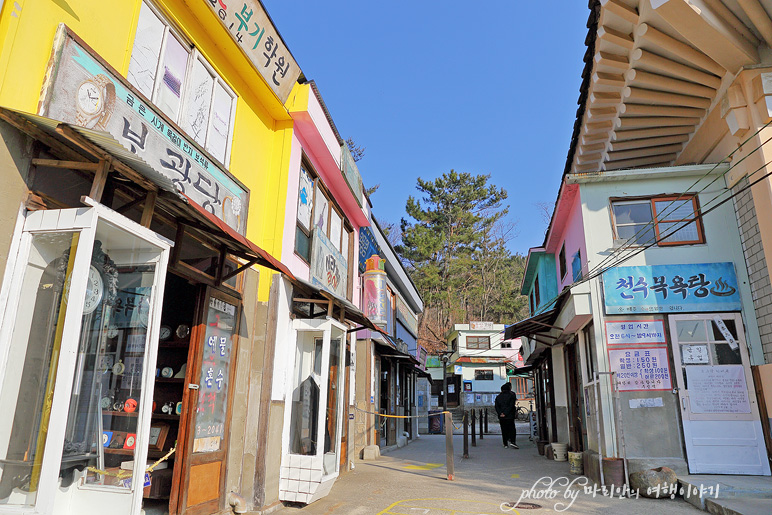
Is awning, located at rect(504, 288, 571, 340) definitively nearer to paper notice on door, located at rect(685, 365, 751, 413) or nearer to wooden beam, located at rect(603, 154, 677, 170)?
paper notice on door, located at rect(685, 365, 751, 413)

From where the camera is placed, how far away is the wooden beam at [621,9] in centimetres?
795

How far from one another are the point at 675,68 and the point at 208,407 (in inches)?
350

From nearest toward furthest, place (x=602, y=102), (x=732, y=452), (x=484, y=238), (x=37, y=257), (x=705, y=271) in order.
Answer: (x=37, y=257), (x=732, y=452), (x=705, y=271), (x=602, y=102), (x=484, y=238)

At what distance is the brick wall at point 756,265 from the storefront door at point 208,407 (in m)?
8.77

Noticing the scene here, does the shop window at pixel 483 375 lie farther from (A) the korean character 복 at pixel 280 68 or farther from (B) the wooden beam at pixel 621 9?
(A) the korean character 복 at pixel 280 68

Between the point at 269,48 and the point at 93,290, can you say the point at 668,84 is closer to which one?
the point at 269,48

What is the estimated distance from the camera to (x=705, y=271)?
9.26 m

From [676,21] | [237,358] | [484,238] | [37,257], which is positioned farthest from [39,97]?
[484,238]

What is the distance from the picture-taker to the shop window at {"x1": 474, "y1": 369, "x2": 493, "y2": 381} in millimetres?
36312

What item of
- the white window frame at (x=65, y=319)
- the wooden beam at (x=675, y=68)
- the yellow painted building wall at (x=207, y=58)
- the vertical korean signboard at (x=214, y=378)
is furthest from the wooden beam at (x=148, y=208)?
the wooden beam at (x=675, y=68)

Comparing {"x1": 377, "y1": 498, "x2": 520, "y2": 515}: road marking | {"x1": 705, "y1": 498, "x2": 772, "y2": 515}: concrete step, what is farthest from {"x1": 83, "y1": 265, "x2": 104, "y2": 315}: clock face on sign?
{"x1": 705, "y1": 498, "x2": 772, "y2": 515}: concrete step

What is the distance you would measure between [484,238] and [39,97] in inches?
1639

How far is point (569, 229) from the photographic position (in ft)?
40.7

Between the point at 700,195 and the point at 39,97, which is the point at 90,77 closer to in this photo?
the point at 39,97
